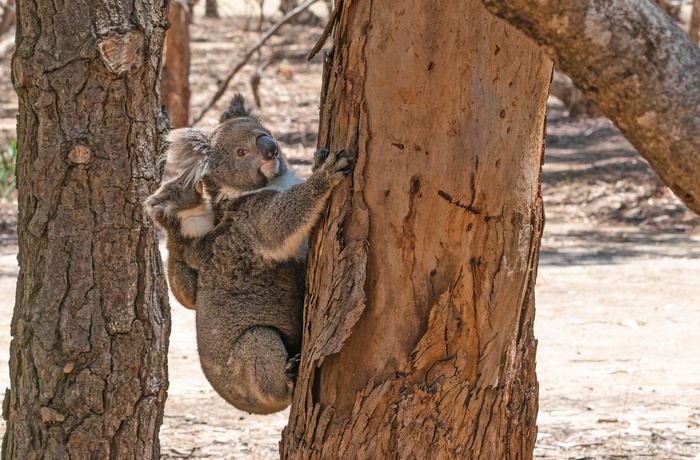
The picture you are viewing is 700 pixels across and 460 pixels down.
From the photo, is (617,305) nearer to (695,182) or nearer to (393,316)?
(393,316)

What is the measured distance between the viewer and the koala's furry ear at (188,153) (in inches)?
141

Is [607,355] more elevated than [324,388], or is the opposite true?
[324,388]

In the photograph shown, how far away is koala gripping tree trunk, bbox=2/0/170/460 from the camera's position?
335 cm

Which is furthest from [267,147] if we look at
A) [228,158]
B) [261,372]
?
[261,372]

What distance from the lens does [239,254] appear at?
3.35 m

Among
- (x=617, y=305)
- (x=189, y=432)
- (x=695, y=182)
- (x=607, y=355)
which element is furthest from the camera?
(x=617, y=305)

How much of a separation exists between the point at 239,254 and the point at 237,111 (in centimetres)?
82

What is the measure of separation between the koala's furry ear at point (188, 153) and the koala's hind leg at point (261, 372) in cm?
71

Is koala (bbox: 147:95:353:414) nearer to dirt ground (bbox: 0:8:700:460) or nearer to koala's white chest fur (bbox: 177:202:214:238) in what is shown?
koala's white chest fur (bbox: 177:202:214:238)

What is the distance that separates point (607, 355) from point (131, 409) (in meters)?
3.53

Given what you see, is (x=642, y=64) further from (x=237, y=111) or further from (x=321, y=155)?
(x=237, y=111)

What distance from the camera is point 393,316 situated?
2506mm

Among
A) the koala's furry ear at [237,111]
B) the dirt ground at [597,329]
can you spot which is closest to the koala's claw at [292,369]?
the koala's furry ear at [237,111]

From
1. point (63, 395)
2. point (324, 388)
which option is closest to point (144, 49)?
point (63, 395)
